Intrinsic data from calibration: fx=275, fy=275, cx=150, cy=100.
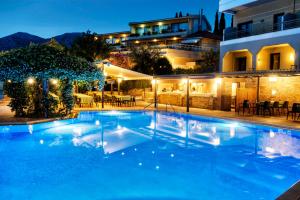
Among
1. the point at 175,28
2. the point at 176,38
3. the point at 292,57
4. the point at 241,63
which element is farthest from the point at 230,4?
the point at 175,28

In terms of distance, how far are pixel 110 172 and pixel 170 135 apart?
17.0 ft

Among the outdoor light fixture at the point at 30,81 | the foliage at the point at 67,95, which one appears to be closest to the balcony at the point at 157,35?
the foliage at the point at 67,95

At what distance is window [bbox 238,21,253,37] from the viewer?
20816 mm

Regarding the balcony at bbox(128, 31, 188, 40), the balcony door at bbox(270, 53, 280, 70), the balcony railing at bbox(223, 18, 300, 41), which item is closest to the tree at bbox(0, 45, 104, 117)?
the balcony railing at bbox(223, 18, 300, 41)

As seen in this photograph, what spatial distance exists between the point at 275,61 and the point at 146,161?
49.4ft

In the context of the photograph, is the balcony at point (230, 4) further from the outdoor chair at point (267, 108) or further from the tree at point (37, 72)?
the tree at point (37, 72)

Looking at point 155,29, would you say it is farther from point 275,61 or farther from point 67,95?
point 67,95

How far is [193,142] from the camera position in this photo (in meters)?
10.8

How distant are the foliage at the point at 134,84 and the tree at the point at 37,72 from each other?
15.9m

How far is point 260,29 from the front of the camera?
1994 centimetres

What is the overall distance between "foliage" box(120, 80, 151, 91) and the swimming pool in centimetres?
1727

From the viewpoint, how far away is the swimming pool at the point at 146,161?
6.20 meters

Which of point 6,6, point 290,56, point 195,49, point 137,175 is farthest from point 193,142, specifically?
point 6,6

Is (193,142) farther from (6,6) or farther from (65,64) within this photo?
(6,6)
